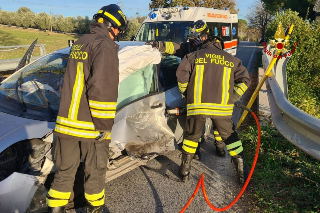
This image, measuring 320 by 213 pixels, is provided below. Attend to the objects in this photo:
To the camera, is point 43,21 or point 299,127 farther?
point 43,21

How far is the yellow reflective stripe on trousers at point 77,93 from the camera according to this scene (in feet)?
8.19

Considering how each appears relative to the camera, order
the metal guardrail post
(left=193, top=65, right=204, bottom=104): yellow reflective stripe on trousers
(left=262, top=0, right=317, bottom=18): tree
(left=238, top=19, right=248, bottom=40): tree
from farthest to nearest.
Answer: (left=238, top=19, right=248, bottom=40): tree → (left=262, top=0, right=317, bottom=18): tree → (left=193, top=65, right=204, bottom=104): yellow reflective stripe on trousers → the metal guardrail post

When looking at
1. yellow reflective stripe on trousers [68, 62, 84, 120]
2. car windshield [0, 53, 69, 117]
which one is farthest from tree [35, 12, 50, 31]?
yellow reflective stripe on trousers [68, 62, 84, 120]

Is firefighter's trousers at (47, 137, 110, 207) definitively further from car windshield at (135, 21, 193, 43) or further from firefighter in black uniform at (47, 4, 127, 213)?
car windshield at (135, 21, 193, 43)

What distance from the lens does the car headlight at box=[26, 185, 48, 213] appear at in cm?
260

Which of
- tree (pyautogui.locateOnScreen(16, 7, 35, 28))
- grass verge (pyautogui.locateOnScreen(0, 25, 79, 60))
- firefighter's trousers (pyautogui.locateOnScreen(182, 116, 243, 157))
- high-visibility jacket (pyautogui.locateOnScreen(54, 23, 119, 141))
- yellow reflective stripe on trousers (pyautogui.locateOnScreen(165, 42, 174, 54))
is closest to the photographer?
high-visibility jacket (pyautogui.locateOnScreen(54, 23, 119, 141))

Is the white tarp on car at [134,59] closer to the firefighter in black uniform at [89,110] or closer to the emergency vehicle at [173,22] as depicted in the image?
the firefighter in black uniform at [89,110]

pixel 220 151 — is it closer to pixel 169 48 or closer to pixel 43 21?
pixel 169 48

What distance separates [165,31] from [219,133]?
6135 millimetres

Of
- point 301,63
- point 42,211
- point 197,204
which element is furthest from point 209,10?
point 42,211

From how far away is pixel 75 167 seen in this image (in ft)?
8.73

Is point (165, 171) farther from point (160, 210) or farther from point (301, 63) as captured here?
point (301, 63)

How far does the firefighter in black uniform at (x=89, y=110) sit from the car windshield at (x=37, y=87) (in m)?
0.72

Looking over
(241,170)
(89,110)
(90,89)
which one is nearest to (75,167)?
(89,110)
